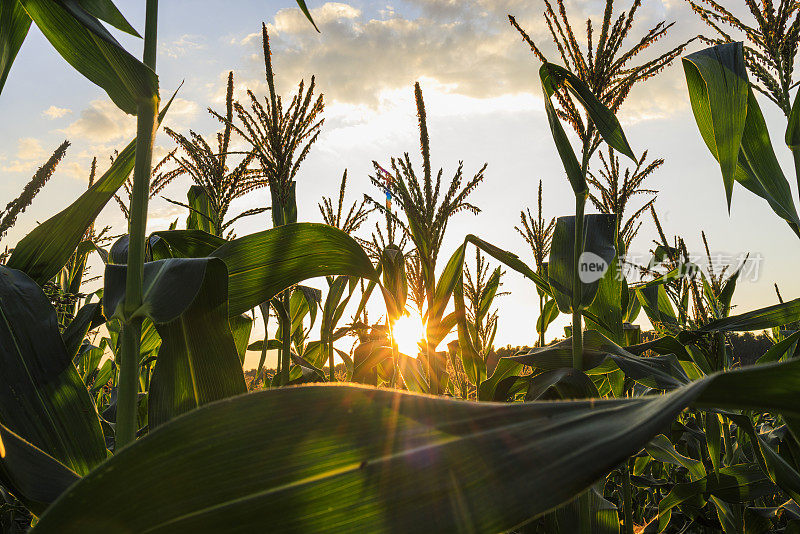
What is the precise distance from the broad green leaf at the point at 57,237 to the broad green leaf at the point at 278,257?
0.29 meters

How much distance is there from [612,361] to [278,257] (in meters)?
1.03

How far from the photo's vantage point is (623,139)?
4.55 ft

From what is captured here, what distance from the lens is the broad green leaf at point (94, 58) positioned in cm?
82

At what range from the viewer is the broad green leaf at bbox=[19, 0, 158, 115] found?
82 centimetres

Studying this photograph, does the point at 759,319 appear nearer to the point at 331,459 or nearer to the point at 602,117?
the point at 602,117

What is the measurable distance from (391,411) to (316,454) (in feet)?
0.22

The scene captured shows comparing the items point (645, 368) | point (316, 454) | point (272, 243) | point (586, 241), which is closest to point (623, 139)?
point (586, 241)

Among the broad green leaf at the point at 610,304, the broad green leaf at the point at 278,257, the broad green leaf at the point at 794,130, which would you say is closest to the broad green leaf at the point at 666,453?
the broad green leaf at the point at 610,304

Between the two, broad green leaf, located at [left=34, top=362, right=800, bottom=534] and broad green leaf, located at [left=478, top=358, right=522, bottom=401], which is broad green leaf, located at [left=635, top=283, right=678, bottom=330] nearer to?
broad green leaf, located at [left=478, top=358, right=522, bottom=401]

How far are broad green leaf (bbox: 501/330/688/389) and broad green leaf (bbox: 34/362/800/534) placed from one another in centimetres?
88

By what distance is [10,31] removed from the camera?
93cm

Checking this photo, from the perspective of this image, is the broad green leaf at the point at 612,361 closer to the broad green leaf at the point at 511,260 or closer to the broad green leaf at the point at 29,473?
the broad green leaf at the point at 511,260

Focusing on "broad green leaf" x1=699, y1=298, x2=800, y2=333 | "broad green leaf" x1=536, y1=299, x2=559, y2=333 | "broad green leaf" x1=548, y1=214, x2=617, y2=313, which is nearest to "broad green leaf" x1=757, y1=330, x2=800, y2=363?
"broad green leaf" x1=699, y1=298, x2=800, y2=333

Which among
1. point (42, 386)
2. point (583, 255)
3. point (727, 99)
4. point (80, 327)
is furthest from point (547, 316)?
point (42, 386)
